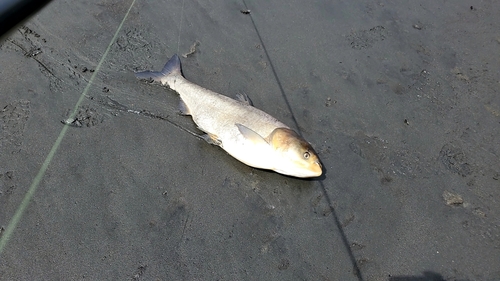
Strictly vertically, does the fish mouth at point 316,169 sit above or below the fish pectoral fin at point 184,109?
above

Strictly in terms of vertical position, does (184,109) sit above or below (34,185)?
above

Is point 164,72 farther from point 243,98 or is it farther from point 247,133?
point 247,133

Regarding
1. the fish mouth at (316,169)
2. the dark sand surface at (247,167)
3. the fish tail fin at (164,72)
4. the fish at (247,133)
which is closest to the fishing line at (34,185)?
the dark sand surface at (247,167)

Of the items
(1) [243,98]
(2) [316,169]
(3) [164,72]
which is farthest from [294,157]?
(3) [164,72]

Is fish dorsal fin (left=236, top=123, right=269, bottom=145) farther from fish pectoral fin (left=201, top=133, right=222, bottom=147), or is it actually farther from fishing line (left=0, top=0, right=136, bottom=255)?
fishing line (left=0, top=0, right=136, bottom=255)

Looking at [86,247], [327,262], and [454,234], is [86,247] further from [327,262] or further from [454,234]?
[454,234]

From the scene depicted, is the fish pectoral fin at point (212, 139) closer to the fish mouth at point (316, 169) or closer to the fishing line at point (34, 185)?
the fish mouth at point (316, 169)
